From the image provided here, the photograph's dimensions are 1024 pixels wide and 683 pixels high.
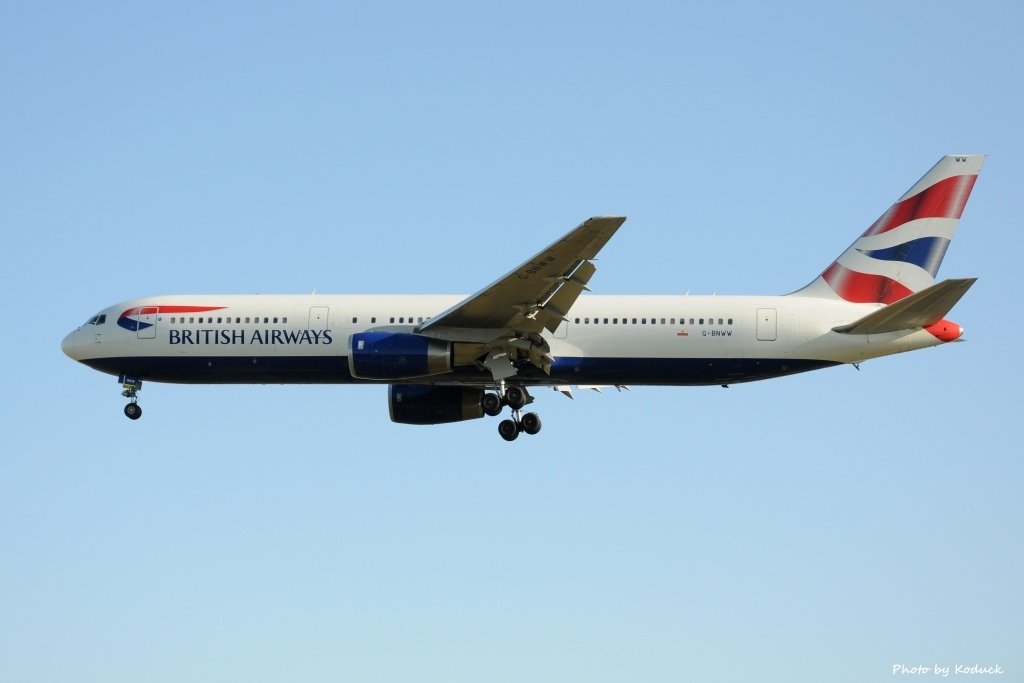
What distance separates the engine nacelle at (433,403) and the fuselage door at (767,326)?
29.1 feet

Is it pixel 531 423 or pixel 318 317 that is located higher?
pixel 318 317

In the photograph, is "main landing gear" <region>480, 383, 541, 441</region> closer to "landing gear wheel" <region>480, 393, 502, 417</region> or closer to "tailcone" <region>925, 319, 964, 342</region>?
"landing gear wheel" <region>480, 393, 502, 417</region>

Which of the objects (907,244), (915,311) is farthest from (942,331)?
(907,244)

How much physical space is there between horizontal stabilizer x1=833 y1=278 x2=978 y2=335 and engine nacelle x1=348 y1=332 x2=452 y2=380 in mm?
10602

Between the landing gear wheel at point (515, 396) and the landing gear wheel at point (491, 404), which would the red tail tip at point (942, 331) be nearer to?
the landing gear wheel at point (515, 396)

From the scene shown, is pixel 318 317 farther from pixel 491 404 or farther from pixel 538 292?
pixel 538 292

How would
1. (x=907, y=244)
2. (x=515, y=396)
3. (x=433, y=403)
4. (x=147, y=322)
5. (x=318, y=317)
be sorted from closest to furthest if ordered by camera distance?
(x=515, y=396)
(x=318, y=317)
(x=907, y=244)
(x=147, y=322)
(x=433, y=403)

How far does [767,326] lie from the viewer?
41.2 meters

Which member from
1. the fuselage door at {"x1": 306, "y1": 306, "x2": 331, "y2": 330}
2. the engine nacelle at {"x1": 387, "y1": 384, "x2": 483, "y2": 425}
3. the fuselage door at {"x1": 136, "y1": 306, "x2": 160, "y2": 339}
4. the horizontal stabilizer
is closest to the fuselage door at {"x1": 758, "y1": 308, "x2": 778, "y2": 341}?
the horizontal stabilizer

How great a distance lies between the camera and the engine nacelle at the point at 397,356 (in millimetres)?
40250

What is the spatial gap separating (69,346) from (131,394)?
2386mm

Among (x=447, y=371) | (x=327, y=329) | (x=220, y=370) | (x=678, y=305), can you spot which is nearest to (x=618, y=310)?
(x=678, y=305)

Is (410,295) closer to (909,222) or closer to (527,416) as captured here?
(527,416)

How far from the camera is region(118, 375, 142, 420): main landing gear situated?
44438 mm
